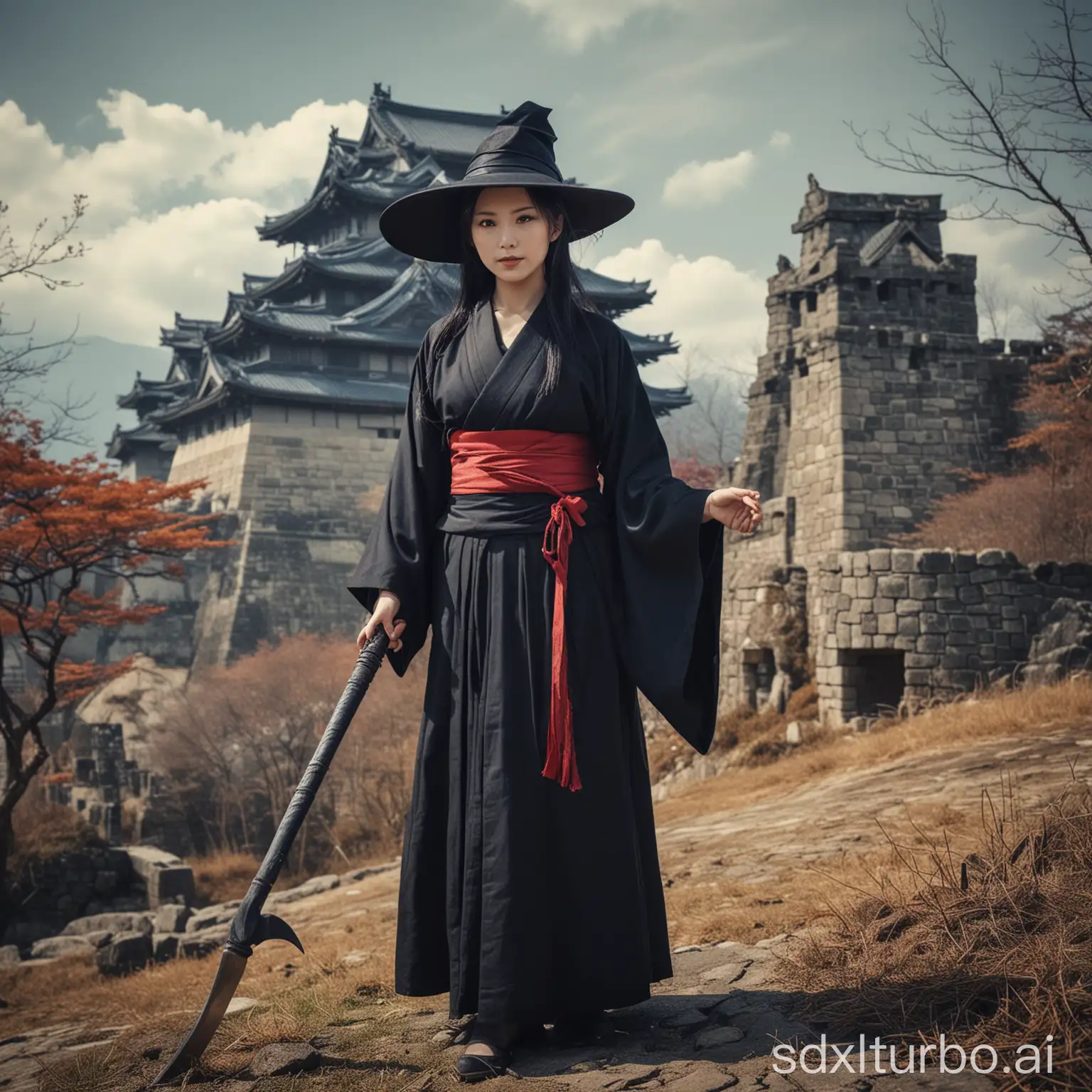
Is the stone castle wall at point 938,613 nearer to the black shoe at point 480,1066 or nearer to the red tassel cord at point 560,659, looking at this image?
the red tassel cord at point 560,659

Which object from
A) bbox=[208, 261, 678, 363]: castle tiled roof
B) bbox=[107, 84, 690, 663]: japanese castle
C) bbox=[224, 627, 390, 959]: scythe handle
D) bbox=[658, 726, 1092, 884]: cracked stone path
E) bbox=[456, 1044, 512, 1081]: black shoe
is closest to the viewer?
bbox=[456, 1044, 512, 1081]: black shoe

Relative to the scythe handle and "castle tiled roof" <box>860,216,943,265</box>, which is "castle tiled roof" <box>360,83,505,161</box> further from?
the scythe handle

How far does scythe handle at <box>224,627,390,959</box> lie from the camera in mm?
2857

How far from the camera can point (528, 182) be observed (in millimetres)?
3164

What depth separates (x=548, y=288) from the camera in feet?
11.0

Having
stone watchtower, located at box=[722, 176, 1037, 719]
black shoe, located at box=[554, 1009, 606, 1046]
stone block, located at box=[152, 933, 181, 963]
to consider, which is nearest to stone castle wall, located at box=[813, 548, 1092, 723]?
stone block, located at box=[152, 933, 181, 963]

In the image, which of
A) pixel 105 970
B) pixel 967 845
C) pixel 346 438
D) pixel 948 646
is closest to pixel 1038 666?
pixel 948 646

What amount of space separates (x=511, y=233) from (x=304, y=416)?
85.1 ft

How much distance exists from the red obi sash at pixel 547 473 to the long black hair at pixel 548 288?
0.23m

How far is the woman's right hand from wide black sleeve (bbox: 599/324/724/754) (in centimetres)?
63

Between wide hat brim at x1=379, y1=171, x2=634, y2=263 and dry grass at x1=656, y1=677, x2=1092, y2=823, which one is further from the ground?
wide hat brim at x1=379, y1=171, x2=634, y2=263

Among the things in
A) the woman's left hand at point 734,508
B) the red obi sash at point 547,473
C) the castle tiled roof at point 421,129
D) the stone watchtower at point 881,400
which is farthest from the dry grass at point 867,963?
the castle tiled roof at point 421,129

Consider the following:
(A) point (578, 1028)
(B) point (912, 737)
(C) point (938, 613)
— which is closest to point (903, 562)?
(C) point (938, 613)

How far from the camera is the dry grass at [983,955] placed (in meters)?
2.59
